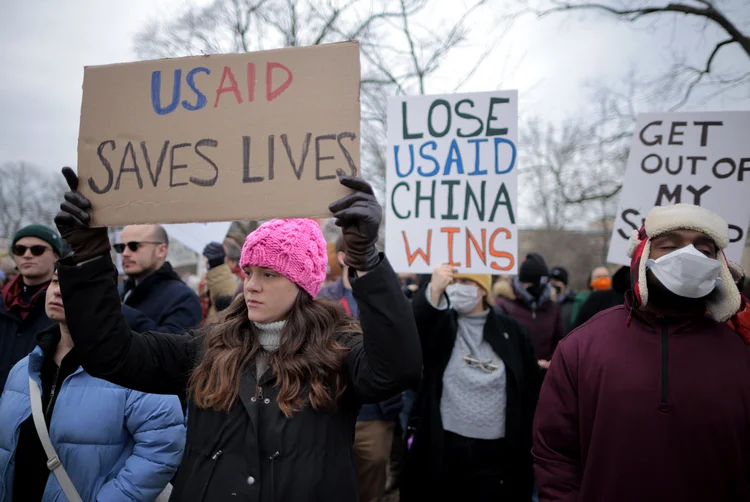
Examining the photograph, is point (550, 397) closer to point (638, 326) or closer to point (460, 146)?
point (638, 326)

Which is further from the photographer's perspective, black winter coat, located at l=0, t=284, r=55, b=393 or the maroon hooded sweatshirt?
black winter coat, located at l=0, t=284, r=55, b=393

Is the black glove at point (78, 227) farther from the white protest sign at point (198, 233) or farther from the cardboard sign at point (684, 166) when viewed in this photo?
the white protest sign at point (198, 233)

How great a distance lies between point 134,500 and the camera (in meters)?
2.30

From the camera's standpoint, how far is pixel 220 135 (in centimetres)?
183

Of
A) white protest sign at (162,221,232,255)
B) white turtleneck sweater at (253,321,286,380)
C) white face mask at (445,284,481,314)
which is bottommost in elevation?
white turtleneck sweater at (253,321,286,380)

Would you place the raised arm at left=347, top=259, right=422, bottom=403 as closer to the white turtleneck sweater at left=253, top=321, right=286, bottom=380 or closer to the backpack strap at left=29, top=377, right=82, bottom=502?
the white turtleneck sweater at left=253, top=321, right=286, bottom=380

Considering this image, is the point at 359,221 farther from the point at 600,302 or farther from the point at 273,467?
the point at 600,302

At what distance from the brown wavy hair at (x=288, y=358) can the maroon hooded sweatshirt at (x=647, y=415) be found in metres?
0.92

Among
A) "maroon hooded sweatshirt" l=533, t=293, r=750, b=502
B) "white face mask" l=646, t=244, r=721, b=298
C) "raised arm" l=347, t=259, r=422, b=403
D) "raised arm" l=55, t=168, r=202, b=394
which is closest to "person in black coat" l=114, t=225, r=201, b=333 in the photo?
"raised arm" l=55, t=168, r=202, b=394

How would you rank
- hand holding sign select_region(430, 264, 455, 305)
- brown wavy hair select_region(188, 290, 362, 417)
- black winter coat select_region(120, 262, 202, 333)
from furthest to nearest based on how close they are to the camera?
1. black winter coat select_region(120, 262, 202, 333)
2. hand holding sign select_region(430, 264, 455, 305)
3. brown wavy hair select_region(188, 290, 362, 417)

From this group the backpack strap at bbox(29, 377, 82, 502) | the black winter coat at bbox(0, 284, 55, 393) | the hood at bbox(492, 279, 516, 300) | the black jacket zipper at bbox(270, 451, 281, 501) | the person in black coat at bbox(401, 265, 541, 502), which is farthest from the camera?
the hood at bbox(492, 279, 516, 300)

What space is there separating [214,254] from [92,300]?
11.4ft

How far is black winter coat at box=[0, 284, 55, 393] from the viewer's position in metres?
3.06

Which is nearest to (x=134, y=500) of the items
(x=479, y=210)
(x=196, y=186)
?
(x=196, y=186)
